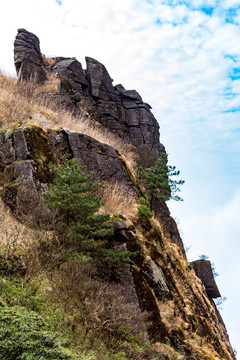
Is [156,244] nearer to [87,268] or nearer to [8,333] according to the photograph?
[87,268]

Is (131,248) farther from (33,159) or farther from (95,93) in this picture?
(95,93)

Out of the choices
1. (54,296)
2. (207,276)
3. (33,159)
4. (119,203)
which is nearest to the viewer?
(54,296)

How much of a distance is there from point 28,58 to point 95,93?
6432 millimetres

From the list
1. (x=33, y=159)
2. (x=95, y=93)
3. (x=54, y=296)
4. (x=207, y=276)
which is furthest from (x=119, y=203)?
(x=95, y=93)

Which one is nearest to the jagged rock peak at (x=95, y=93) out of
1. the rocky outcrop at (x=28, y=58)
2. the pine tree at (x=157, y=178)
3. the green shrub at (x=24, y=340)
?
the rocky outcrop at (x=28, y=58)

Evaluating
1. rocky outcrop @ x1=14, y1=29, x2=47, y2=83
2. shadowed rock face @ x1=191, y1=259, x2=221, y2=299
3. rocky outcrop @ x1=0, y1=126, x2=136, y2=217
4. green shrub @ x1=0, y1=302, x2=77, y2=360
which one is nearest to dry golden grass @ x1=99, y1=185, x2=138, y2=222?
rocky outcrop @ x1=0, y1=126, x2=136, y2=217

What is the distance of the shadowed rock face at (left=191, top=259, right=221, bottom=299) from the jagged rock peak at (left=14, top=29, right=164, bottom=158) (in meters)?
11.3

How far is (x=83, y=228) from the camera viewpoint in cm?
685

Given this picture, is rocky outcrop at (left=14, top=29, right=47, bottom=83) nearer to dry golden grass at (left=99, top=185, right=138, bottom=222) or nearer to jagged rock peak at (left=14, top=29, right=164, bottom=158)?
jagged rock peak at (left=14, top=29, right=164, bottom=158)

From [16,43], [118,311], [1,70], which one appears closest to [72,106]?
[1,70]

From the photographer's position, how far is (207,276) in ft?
73.2

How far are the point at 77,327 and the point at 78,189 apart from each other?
129 inches

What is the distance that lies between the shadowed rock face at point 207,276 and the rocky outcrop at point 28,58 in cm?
1918

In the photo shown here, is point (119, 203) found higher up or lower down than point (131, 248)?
higher up
